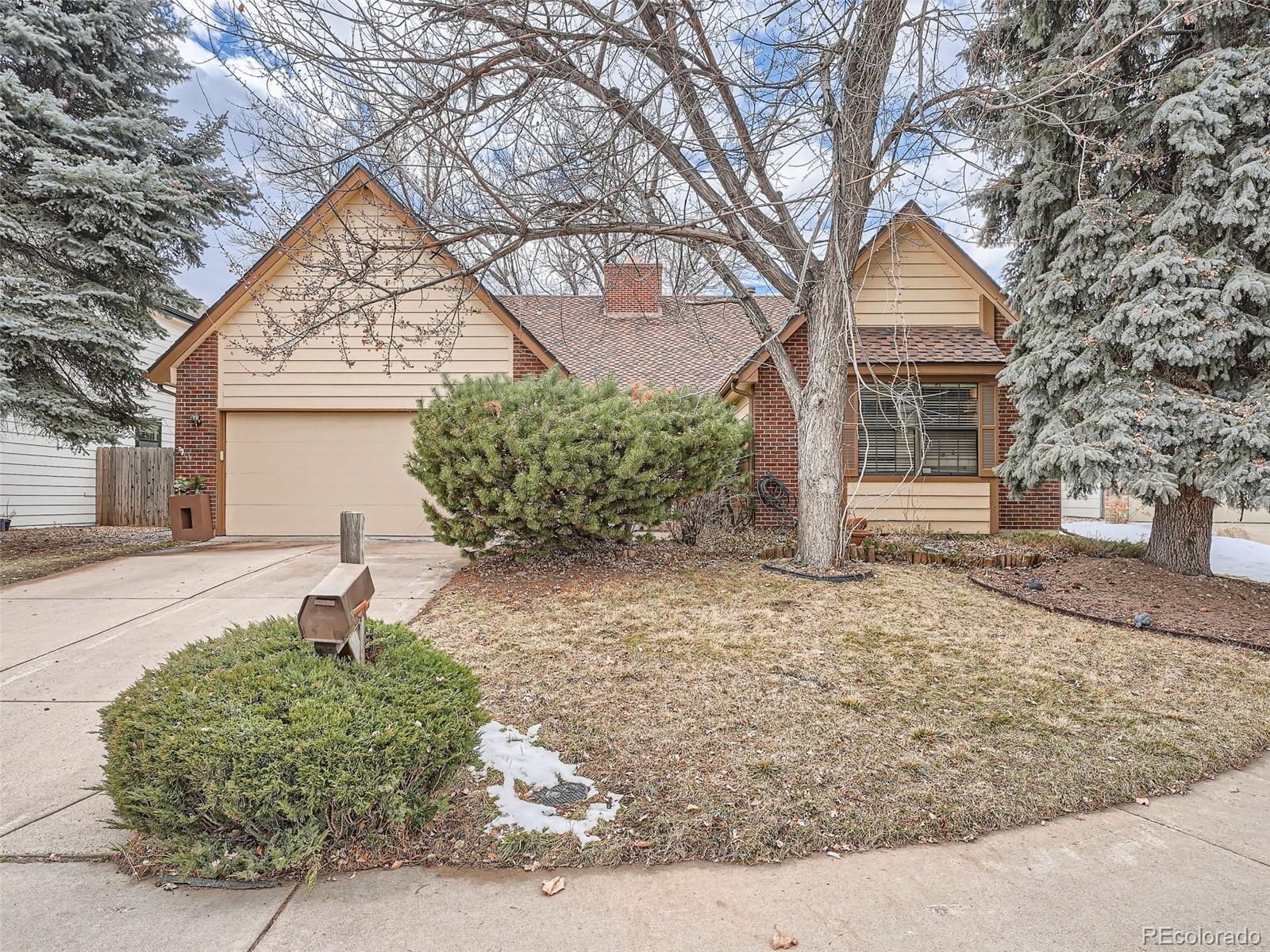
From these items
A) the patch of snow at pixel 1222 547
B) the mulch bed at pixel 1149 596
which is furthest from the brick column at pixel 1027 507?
the mulch bed at pixel 1149 596

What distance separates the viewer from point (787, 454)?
1082cm

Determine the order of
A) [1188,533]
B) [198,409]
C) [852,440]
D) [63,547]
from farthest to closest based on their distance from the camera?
[852,440], [198,409], [63,547], [1188,533]

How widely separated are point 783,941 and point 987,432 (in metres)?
10.1

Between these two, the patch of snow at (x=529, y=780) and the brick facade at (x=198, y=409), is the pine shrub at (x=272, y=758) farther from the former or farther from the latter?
the brick facade at (x=198, y=409)

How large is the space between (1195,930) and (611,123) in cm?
673

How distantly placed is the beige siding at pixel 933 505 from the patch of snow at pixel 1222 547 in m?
1.80

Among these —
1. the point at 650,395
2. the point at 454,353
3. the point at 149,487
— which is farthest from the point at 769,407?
the point at 149,487

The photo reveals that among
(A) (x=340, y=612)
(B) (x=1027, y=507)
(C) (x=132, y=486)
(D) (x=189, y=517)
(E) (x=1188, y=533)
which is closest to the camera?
(A) (x=340, y=612)

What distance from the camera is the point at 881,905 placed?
87.7 inches

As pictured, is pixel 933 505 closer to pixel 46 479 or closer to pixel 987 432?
pixel 987 432

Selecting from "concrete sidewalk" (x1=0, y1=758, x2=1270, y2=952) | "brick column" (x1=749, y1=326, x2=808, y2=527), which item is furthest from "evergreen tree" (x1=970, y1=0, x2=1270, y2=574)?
"concrete sidewalk" (x1=0, y1=758, x2=1270, y2=952)

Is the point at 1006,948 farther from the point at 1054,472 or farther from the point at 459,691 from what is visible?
the point at 1054,472

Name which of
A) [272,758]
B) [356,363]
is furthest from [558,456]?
[356,363]

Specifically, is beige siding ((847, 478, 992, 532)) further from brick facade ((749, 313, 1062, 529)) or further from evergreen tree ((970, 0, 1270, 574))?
evergreen tree ((970, 0, 1270, 574))
